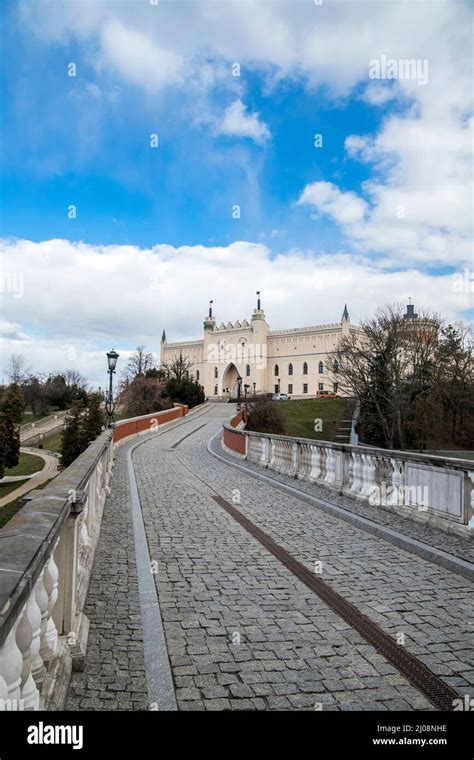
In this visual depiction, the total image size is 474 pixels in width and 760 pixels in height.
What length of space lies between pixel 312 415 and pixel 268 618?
175ft

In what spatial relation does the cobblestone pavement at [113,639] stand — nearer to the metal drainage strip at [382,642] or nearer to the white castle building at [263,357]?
the metal drainage strip at [382,642]

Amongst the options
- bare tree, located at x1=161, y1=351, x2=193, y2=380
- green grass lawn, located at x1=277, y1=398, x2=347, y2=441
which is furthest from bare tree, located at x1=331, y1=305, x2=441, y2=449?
bare tree, located at x1=161, y1=351, x2=193, y2=380

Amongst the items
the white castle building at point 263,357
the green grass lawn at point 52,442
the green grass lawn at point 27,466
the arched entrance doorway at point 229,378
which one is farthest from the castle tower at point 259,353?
the green grass lawn at point 27,466

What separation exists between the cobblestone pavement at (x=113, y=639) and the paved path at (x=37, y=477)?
77.8 feet

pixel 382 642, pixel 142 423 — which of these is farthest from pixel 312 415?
pixel 382 642

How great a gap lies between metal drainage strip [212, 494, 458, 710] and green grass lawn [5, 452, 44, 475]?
3653 centimetres

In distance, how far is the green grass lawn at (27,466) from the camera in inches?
1548

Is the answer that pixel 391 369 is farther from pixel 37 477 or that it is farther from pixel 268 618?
pixel 268 618

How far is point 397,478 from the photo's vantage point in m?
8.51

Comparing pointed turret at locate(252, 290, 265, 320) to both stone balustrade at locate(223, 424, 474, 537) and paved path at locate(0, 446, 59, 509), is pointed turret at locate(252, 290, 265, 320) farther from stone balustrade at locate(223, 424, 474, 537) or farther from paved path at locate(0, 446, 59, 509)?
stone balustrade at locate(223, 424, 474, 537)

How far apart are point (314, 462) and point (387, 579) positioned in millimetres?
6713

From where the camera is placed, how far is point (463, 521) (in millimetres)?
6852

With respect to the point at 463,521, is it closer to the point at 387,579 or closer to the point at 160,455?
the point at 387,579
